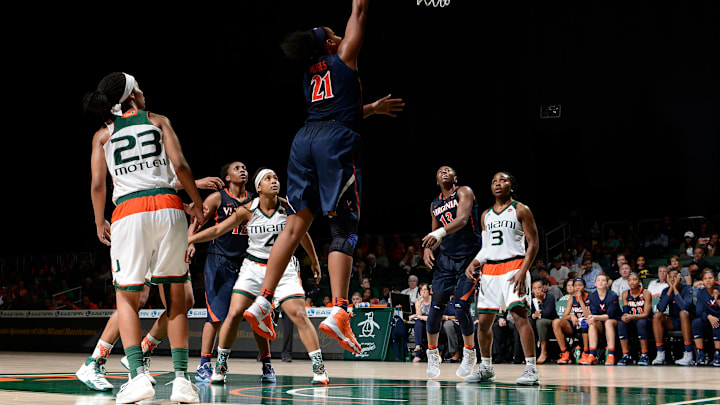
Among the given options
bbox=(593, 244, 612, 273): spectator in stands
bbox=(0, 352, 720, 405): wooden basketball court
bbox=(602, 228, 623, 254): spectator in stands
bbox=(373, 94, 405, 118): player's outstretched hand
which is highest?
bbox=(602, 228, 623, 254): spectator in stands

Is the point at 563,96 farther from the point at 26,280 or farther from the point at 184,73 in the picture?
the point at 26,280

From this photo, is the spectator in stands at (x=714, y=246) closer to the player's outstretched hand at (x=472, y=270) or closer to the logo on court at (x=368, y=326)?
the logo on court at (x=368, y=326)

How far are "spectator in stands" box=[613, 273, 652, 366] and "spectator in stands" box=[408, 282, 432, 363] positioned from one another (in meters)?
3.20

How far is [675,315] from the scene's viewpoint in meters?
11.9

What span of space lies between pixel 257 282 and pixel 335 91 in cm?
278

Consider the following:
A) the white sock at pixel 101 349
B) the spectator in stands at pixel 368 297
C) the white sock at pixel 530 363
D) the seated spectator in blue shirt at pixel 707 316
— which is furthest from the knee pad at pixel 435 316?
the spectator in stands at pixel 368 297

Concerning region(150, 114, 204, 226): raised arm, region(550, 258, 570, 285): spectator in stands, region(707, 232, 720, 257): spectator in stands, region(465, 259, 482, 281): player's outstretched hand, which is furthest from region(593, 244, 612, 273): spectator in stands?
region(150, 114, 204, 226): raised arm

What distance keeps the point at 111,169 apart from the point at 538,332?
9.48 metres

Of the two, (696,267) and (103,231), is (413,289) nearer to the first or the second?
(696,267)

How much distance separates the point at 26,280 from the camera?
70.1 feet

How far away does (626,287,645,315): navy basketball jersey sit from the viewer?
12016 mm

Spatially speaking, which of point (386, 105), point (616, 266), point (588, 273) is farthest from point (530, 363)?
point (616, 266)

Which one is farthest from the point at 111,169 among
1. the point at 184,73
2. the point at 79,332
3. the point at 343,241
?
the point at 184,73

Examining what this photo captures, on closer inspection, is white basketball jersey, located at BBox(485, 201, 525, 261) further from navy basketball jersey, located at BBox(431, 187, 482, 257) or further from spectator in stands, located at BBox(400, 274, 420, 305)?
spectator in stands, located at BBox(400, 274, 420, 305)
